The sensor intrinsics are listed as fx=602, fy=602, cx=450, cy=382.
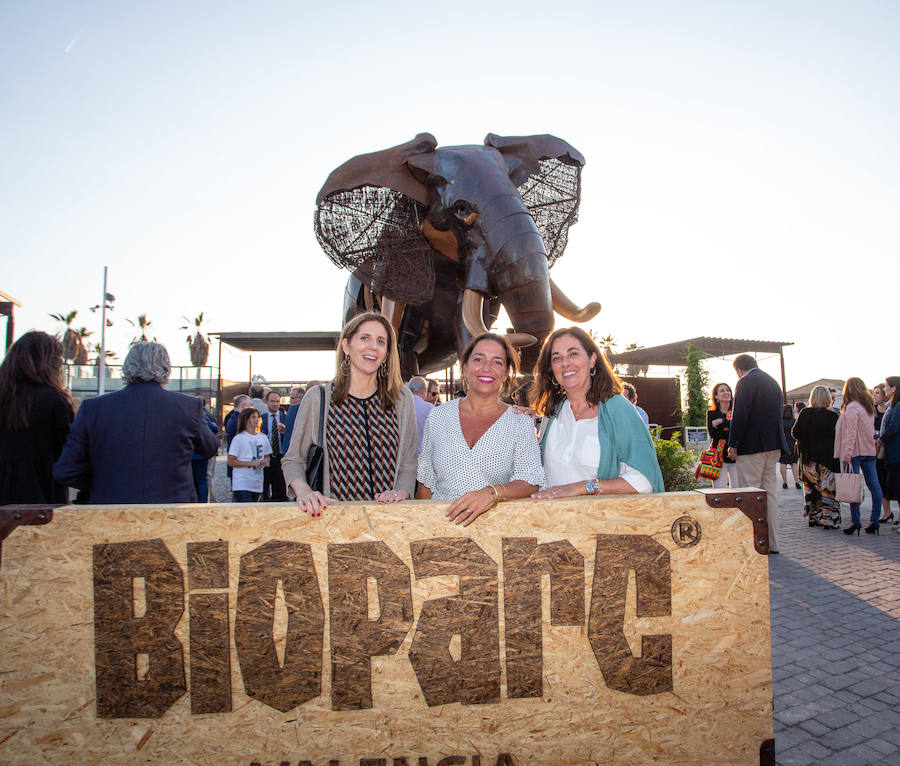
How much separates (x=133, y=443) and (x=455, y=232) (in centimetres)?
310

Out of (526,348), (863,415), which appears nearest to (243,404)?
(526,348)

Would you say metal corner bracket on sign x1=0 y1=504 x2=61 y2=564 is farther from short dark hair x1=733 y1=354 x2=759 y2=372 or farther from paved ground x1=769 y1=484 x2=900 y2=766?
short dark hair x1=733 y1=354 x2=759 y2=372

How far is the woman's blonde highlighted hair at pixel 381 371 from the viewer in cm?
Answer: 283

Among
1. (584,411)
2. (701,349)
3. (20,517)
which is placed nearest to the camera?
(20,517)

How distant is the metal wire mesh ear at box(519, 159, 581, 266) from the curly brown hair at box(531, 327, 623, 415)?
11.0 feet

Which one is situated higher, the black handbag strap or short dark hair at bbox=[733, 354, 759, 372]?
short dark hair at bbox=[733, 354, 759, 372]

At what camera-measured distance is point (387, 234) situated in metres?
5.52

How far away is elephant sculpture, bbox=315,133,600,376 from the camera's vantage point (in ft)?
14.9

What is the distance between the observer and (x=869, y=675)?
335 cm

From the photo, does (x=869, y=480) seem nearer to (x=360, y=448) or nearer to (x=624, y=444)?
(x=624, y=444)

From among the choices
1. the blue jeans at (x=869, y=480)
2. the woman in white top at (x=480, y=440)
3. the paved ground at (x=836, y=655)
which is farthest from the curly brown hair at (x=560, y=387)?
the blue jeans at (x=869, y=480)

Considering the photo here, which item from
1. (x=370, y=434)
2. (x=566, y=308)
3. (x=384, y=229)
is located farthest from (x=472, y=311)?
(x=370, y=434)

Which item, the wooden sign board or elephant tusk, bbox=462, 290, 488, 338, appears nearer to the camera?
the wooden sign board

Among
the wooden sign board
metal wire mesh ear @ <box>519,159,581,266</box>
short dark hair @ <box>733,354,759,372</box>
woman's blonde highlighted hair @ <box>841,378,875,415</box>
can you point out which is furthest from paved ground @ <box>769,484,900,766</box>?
metal wire mesh ear @ <box>519,159,581,266</box>
